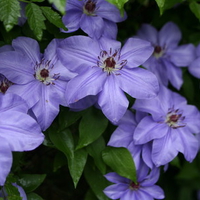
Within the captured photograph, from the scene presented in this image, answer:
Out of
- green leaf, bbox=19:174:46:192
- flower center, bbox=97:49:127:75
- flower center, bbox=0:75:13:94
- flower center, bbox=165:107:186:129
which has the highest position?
flower center, bbox=97:49:127:75

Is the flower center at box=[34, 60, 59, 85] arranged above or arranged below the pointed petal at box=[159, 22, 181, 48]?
above

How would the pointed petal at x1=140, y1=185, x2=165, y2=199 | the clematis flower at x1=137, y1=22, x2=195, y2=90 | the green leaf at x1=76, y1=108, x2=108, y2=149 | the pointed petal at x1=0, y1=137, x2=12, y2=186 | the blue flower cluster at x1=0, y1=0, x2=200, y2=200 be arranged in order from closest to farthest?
the pointed petal at x1=0, y1=137, x2=12, y2=186
the blue flower cluster at x1=0, y1=0, x2=200, y2=200
the green leaf at x1=76, y1=108, x2=108, y2=149
the pointed petal at x1=140, y1=185, x2=165, y2=199
the clematis flower at x1=137, y1=22, x2=195, y2=90

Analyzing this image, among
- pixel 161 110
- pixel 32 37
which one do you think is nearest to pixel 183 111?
pixel 161 110

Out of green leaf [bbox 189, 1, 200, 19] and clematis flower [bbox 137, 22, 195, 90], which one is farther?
clematis flower [bbox 137, 22, 195, 90]

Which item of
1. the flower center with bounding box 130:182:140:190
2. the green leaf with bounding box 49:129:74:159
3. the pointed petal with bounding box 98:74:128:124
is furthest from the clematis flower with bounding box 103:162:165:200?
the pointed petal with bounding box 98:74:128:124

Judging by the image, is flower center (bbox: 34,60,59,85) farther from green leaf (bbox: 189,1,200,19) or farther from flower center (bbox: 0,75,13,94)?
green leaf (bbox: 189,1,200,19)

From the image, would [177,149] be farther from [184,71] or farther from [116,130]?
[184,71]
